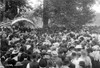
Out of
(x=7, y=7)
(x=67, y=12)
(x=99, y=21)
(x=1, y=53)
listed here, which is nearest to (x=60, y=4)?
(x=67, y=12)

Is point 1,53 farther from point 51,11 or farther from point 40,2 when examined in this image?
point 40,2

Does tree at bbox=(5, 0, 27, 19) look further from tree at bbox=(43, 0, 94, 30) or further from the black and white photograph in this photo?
tree at bbox=(43, 0, 94, 30)

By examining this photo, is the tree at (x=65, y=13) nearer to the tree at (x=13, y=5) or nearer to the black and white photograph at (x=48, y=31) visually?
the black and white photograph at (x=48, y=31)

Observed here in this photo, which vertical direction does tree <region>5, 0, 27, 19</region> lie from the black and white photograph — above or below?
above

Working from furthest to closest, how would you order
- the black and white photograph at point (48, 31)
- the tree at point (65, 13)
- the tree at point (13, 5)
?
the tree at point (65, 13) → the tree at point (13, 5) → the black and white photograph at point (48, 31)

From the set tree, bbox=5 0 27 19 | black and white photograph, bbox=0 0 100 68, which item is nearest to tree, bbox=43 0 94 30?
black and white photograph, bbox=0 0 100 68

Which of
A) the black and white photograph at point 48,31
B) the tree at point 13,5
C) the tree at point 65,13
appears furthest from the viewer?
the tree at point 65,13

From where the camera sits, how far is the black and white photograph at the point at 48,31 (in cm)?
905

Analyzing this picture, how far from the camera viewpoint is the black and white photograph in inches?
356

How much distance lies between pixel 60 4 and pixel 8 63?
73.3 ft

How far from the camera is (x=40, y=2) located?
115 ft

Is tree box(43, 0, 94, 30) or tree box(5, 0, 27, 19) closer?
tree box(5, 0, 27, 19)

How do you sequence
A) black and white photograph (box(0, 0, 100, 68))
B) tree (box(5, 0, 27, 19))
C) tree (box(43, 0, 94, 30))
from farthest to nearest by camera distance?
tree (box(43, 0, 94, 30)) < tree (box(5, 0, 27, 19)) < black and white photograph (box(0, 0, 100, 68))

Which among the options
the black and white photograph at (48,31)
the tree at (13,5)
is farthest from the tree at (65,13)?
the tree at (13,5)
